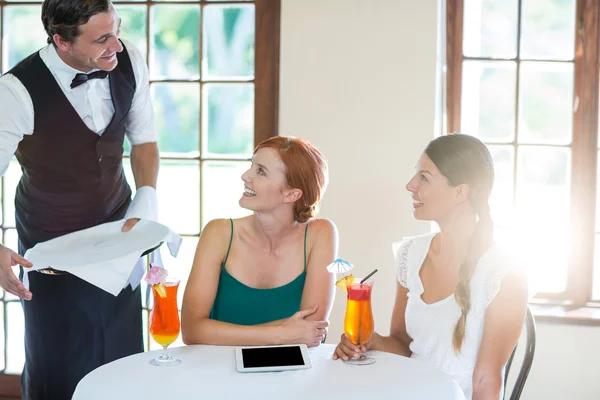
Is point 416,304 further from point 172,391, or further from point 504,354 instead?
point 172,391

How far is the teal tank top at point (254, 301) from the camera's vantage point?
225 centimetres

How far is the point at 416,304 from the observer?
6.83ft

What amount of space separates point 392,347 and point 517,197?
1.41 m

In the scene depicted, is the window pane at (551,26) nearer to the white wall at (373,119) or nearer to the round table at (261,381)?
the white wall at (373,119)

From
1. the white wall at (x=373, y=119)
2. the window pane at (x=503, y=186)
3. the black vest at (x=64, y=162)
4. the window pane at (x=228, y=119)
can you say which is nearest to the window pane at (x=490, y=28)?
the white wall at (x=373, y=119)

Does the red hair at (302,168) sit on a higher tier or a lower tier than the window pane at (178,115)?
lower

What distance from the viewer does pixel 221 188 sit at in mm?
3354

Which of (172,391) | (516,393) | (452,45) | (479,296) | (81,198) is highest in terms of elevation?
(452,45)

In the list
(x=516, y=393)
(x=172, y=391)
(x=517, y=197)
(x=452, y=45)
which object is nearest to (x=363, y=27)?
(x=452, y=45)

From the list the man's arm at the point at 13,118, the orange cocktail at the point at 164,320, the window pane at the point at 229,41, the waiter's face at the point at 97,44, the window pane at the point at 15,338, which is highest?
the window pane at the point at 229,41

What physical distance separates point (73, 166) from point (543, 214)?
1.97 m

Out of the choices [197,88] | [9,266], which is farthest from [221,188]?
[9,266]

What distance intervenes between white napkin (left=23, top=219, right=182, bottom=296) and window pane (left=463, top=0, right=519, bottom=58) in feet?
5.46

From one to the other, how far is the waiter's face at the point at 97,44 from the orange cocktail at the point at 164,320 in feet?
2.69
